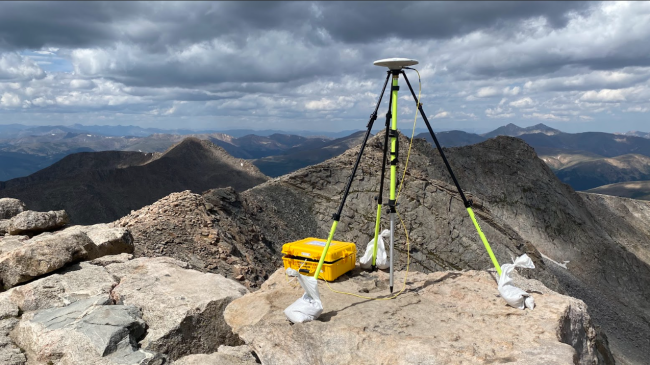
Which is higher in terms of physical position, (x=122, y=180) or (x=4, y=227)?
(x=4, y=227)

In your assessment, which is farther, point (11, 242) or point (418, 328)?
point (11, 242)

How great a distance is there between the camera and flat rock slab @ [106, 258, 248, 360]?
6672 mm

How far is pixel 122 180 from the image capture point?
85.7 metres

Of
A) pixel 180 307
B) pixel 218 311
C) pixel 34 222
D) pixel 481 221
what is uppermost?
pixel 34 222

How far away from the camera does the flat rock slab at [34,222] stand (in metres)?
11.2

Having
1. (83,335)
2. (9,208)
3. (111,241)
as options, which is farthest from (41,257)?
(9,208)

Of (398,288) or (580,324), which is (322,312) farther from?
(580,324)

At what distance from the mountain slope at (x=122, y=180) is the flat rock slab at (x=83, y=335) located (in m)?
67.3

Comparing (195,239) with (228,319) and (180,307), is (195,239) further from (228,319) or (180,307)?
(228,319)

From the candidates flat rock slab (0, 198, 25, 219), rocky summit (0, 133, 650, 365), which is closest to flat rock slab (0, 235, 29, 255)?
rocky summit (0, 133, 650, 365)

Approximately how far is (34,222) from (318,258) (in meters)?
8.84

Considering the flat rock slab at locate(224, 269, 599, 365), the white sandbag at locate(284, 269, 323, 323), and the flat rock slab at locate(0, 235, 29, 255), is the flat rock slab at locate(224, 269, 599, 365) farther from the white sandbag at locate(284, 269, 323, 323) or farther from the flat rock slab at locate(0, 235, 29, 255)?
the flat rock slab at locate(0, 235, 29, 255)

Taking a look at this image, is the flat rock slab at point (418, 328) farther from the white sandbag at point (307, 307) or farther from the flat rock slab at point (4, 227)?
the flat rock slab at point (4, 227)

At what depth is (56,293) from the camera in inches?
288
